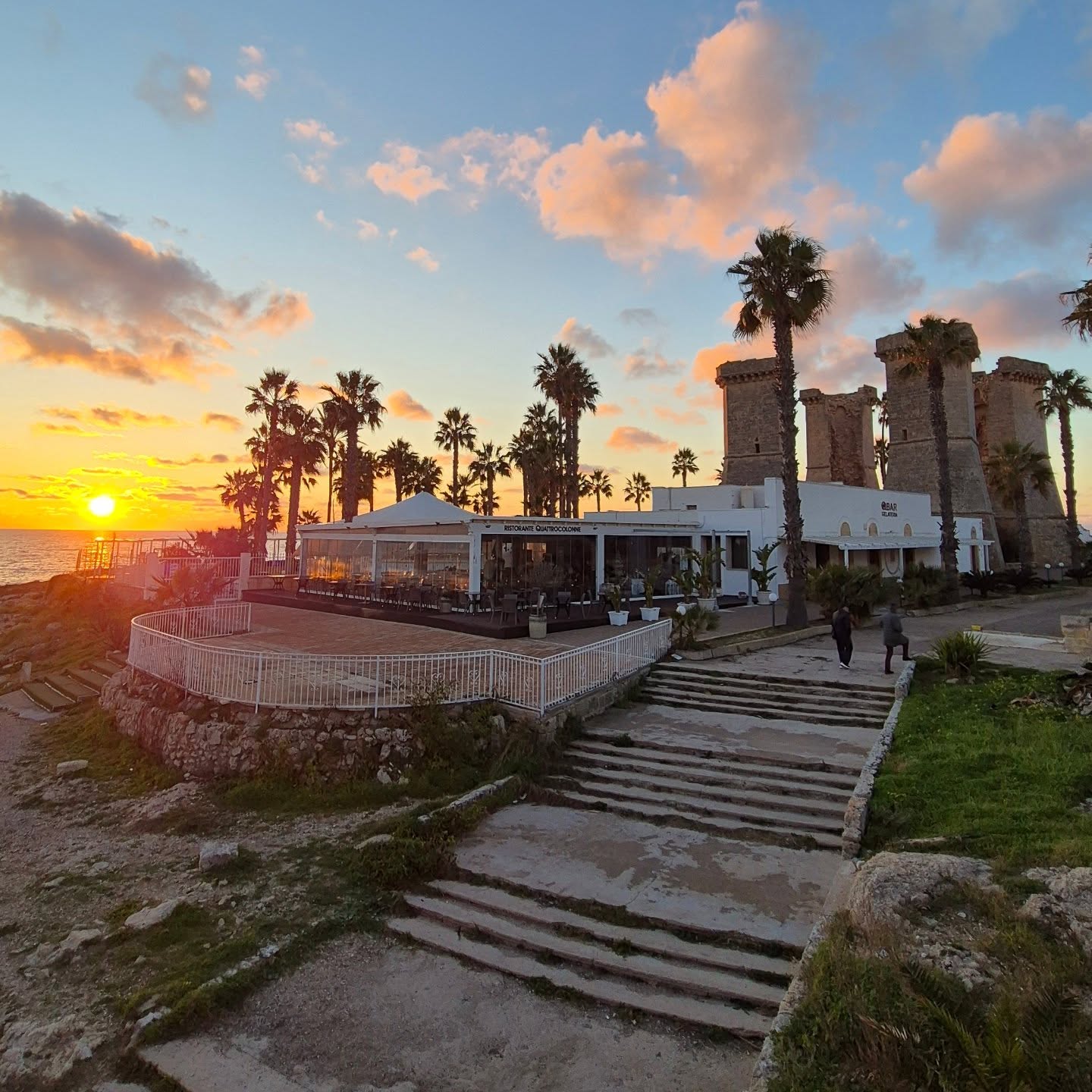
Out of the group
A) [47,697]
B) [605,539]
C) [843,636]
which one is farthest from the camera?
[605,539]

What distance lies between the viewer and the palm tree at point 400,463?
51.8 metres

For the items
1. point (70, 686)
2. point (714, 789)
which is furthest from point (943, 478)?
point (70, 686)

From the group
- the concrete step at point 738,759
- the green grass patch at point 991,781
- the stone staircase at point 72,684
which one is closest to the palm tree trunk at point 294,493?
the stone staircase at point 72,684

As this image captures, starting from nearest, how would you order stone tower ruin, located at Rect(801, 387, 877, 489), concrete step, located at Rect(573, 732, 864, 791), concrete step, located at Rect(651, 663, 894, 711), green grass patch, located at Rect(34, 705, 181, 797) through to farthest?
concrete step, located at Rect(573, 732, 864, 791) → green grass patch, located at Rect(34, 705, 181, 797) → concrete step, located at Rect(651, 663, 894, 711) → stone tower ruin, located at Rect(801, 387, 877, 489)

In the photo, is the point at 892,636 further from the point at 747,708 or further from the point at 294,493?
the point at 294,493

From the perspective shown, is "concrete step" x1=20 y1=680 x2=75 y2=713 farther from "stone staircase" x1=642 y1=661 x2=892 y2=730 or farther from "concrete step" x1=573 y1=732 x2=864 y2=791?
"stone staircase" x1=642 y1=661 x2=892 y2=730

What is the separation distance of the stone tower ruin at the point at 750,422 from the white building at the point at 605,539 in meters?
11.5

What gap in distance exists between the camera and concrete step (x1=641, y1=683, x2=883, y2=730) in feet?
34.1

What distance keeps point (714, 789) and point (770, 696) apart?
394cm

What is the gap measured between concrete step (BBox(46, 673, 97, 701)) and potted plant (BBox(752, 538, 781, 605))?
2127 cm

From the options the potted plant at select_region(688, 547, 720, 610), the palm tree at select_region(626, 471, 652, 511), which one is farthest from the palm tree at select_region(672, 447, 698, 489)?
the potted plant at select_region(688, 547, 720, 610)

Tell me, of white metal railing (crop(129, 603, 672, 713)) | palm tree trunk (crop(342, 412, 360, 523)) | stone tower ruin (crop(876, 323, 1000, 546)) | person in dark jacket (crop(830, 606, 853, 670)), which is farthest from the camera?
stone tower ruin (crop(876, 323, 1000, 546))

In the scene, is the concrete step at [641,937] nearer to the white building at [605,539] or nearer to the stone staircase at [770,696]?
the stone staircase at [770,696]

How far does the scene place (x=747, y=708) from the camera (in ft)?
36.7
